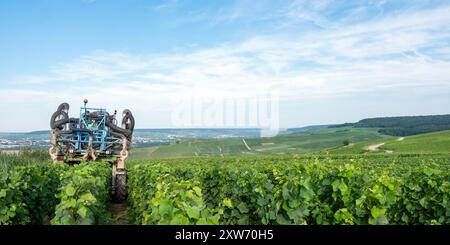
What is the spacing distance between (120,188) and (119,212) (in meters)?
1.56

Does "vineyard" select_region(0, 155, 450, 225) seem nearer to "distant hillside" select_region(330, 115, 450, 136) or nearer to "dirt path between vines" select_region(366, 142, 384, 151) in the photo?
"dirt path between vines" select_region(366, 142, 384, 151)

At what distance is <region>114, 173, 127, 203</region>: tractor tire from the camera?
47.6 feet

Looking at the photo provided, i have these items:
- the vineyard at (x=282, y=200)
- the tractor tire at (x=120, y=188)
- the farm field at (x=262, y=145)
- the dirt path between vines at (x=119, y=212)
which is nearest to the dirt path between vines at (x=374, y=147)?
the farm field at (x=262, y=145)

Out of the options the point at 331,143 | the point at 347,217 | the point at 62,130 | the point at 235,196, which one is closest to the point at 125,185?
the point at 62,130

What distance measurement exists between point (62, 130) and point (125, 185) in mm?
Result: 2881

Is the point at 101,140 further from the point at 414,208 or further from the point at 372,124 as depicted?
the point at 372,124

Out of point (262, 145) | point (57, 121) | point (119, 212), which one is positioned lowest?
point (262, 145)

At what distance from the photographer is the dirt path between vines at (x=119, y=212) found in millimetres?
11517

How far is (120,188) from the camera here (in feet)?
47.9

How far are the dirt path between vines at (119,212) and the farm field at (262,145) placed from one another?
2362cm

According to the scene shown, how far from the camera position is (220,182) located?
30.6 feet

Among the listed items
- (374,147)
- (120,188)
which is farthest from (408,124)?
(120,188)

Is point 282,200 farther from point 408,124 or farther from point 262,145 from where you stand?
point 408,124

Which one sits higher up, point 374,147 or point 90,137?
point 90,137
